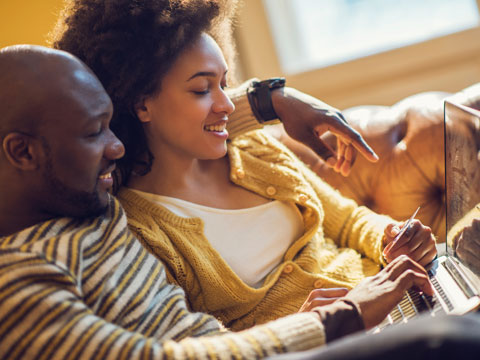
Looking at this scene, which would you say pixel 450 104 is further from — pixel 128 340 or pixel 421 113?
pixel 128 340

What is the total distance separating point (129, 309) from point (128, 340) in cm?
11

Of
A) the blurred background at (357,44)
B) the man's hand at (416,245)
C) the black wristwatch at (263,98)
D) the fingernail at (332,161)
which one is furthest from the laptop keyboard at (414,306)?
the blurred background at (357,44)

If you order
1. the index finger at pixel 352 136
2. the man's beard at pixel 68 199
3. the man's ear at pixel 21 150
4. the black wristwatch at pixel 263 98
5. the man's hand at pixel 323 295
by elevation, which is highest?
the man's ear at pixel 21 150

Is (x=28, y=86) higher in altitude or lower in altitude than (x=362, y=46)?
higher

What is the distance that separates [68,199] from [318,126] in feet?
2.11

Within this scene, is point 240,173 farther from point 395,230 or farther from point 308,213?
point 395,230

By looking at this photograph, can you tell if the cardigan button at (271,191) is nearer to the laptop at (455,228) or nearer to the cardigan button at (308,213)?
the cardigan button at (308,213)

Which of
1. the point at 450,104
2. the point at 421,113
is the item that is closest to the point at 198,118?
the point at 450,104

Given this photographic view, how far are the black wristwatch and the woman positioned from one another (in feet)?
0.32

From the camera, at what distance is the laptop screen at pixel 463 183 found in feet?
Answer: 2.99

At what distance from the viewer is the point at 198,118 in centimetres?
117

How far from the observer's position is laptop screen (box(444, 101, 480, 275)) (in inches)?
35.9

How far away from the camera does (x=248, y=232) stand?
1.25 metres

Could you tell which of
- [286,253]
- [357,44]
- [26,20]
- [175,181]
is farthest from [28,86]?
[357,44]
